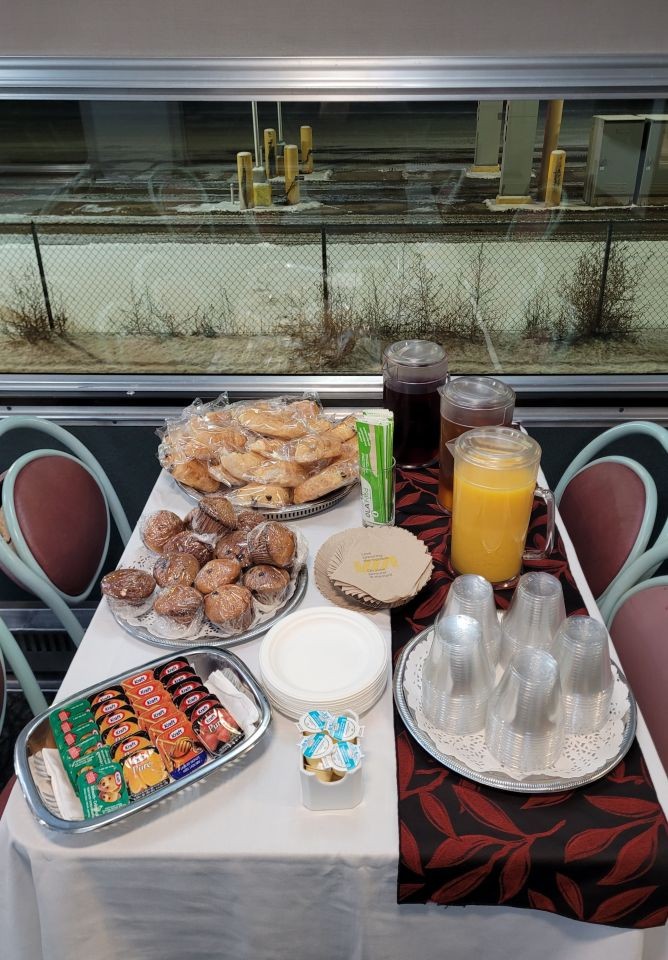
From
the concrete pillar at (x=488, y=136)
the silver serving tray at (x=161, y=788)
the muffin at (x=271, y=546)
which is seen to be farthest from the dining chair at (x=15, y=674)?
the concrete pillar at (x=488, y=136)

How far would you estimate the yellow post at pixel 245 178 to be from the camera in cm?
185

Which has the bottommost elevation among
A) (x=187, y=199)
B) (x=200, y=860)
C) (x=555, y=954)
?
(x=555, y=954)

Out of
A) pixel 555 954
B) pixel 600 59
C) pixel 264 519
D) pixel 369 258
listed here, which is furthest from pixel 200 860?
pixel 600 59

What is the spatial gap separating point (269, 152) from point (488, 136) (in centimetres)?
52

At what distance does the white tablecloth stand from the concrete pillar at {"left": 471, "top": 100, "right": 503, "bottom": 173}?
1453 mm

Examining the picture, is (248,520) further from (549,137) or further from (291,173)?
(549,137)

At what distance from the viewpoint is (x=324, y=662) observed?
91 centimetres

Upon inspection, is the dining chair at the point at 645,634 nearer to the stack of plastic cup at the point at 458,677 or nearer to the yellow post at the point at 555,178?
the stack of plastic cup at the point at 458,677

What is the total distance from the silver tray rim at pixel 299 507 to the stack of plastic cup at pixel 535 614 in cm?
46

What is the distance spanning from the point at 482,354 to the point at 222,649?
1.37 m

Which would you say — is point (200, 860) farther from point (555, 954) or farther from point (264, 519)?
point (264, 519)

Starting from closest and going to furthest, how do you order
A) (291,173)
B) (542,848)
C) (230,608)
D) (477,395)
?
(542,848) → (230,608) → (477,395) → (291,173)

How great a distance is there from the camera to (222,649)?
0.91 metres

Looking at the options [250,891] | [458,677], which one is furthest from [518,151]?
[250,891]
